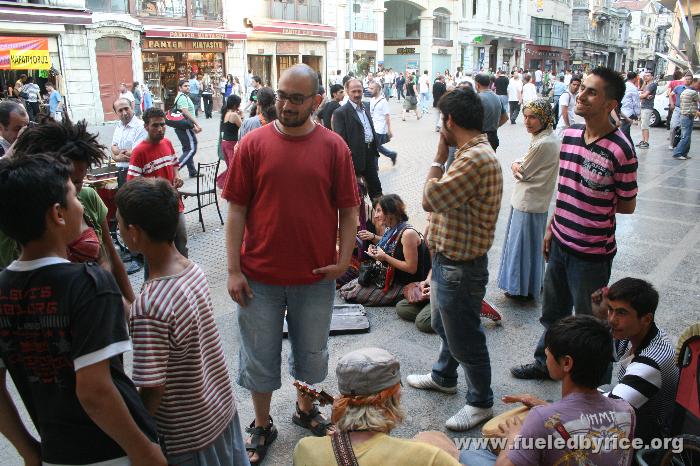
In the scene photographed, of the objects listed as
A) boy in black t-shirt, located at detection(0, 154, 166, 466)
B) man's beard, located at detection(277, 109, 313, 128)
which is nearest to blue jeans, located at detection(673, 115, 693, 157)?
man's beard, located at detection(277, 109, 313, 128)

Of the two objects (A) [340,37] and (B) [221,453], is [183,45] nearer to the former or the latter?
(A) [340,37]

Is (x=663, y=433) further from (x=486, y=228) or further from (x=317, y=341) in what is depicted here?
(x=317, y=341)

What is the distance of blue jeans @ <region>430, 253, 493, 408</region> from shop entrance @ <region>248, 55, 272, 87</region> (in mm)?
27276

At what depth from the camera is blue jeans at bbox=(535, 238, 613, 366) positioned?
3277 millimetres

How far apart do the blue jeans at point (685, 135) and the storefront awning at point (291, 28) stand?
20907mm

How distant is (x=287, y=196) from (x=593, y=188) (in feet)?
5.85

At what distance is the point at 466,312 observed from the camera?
3.05 m

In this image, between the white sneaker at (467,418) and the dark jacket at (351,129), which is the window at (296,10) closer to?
the dark jacket at (351,129)

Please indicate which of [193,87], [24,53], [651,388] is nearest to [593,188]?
[651,388]

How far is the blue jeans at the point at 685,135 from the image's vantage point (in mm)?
12070

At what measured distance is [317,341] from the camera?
9.97 feet

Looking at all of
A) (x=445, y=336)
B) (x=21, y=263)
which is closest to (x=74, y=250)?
(x=21, y=263)

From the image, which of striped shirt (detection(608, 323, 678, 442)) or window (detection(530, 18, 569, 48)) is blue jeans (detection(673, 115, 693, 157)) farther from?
window (detection(530, 18, 569, 48))

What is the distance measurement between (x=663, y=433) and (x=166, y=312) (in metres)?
2.34
